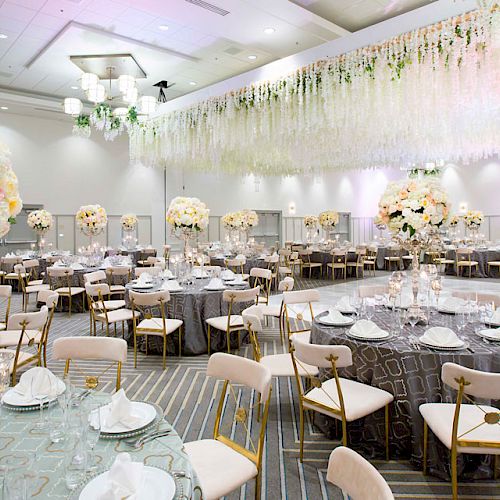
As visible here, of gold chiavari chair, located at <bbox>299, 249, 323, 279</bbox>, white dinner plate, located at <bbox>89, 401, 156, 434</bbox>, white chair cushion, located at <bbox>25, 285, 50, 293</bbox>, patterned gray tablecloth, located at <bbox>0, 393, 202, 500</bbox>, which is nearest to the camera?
patterned gray tablecloth, located at <bbox>0, 393, 202, 500</bbox>

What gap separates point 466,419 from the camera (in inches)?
102

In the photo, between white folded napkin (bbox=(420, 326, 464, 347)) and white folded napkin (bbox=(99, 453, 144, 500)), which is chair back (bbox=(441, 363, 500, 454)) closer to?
white folded napkin (bbox=(420, 326, 464, 347))

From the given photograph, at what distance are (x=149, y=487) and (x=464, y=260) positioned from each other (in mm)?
13477

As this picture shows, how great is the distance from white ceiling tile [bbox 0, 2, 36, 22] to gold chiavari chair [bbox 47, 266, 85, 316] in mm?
4243

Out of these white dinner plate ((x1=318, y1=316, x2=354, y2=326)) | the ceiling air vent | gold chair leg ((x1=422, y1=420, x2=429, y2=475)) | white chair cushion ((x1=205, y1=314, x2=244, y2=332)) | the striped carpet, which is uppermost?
the ceiling air vent

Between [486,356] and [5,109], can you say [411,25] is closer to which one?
[486,356]

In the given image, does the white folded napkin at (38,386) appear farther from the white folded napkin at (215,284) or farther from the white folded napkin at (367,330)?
the white folded napkin at (215,284)

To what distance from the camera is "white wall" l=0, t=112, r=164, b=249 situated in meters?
12.5

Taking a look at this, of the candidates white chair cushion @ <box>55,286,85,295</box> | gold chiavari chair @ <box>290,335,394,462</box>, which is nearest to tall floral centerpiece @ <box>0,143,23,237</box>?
gold chiavari chair @ <box>290,335,394,462</box>

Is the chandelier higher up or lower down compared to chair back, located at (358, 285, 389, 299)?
higher up

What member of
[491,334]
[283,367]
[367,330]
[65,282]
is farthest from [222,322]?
[65,282]

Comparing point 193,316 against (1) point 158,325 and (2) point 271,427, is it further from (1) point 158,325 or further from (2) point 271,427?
(2) point 271,427

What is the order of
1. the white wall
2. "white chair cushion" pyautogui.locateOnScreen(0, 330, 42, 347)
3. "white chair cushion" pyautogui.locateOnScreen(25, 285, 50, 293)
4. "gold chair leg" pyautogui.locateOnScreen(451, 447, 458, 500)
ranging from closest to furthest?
1. "gold chair leg" pyautogui.locateOnScreen(451, 447, 458, 500)
2. "white chair cushion" pyautogui.locateOnScreen(0, 330, 42, 347)
3. "white chair cushion" pyautogui.locateOnScreen(25, 285, 50, 293)
4. the white wall

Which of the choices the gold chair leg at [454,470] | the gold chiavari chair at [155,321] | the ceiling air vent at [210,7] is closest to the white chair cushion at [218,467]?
the gold chair leg at [454,470]
